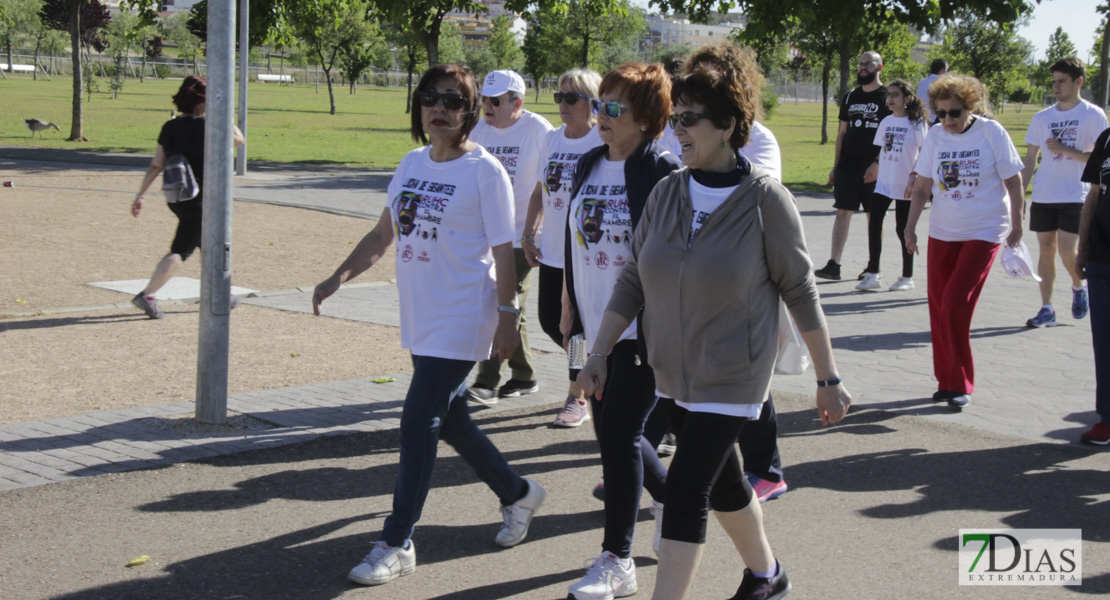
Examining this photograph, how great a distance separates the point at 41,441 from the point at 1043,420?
17.6ft

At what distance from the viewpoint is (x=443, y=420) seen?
411cm

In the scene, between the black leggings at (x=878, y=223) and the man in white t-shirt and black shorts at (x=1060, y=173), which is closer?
the man in white t-shirt and black shorts at (x=1060, y=173)

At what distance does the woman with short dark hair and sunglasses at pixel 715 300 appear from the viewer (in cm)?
325

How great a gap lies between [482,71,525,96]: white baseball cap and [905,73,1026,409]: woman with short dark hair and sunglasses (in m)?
2.45

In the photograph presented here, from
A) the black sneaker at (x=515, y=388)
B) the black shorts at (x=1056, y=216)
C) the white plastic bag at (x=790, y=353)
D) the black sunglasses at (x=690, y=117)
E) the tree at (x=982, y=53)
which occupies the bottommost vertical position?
the black sneaker at (x=515, y=388)

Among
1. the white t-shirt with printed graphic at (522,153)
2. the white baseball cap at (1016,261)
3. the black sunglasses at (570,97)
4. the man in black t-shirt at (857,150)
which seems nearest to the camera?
the black sunglasses at (570,97)

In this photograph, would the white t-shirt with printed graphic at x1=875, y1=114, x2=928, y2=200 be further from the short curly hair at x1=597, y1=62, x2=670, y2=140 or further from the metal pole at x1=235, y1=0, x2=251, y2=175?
the metal pole at x1=235, y1=0, x2=251, y2=175

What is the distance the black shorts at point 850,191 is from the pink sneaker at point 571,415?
616cm

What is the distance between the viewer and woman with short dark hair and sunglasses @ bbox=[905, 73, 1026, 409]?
6547mm


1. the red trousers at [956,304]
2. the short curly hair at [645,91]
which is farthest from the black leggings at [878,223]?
the short curly hair at [645,91]

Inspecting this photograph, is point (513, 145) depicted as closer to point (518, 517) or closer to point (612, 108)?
point (612, 108)

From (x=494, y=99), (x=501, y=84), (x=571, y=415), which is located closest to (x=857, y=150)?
(x=494, y=99)

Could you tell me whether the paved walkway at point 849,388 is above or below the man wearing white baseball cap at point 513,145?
below

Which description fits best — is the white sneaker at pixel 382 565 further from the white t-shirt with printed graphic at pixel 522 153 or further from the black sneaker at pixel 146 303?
the black sneaker at pixel 146 303
